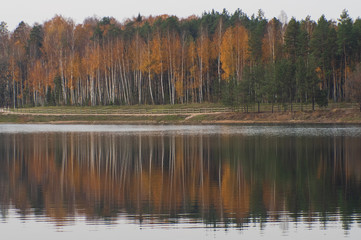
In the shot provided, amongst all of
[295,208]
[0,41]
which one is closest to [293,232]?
[295,208]

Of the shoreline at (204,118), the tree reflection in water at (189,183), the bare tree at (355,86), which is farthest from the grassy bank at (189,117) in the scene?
the tree reflection in water at (189,183)

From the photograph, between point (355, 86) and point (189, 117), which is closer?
point (355, 86)

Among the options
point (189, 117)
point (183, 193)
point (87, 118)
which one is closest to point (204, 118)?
point (189, 117)

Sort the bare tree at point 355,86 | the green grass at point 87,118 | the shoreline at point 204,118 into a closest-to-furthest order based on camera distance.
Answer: the bare tree at point 355,86, the shoreline at point 204,118, the green grass at point 87,118

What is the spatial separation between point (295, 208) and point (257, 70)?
2318 inches

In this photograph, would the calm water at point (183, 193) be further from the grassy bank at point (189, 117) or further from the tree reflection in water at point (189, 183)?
the grassy bank at point (189, 117)

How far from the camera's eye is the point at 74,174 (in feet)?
78.5

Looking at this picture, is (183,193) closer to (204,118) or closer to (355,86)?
(355,86)

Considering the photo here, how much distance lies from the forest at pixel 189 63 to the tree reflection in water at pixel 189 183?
121ft

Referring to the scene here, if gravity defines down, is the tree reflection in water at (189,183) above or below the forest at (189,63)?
below

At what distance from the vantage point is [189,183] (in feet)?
68.4

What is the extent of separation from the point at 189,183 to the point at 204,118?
5139cm

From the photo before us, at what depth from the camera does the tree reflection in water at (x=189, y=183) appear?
1554 centimetres

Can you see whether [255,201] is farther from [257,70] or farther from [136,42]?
[136,42]
